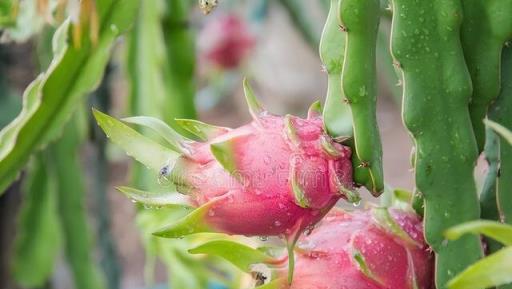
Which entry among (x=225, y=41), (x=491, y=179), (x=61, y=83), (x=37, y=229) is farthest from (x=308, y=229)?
(x=225, y=41)

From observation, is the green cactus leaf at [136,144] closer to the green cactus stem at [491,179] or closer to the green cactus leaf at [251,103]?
the green cactus leaf at [251,103]

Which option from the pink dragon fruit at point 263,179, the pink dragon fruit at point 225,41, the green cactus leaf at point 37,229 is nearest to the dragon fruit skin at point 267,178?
the pink dragon fruit at point 263,179

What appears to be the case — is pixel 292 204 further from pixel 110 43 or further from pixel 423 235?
pixel 110 43

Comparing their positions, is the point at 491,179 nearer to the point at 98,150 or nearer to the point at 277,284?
the point at 277,284

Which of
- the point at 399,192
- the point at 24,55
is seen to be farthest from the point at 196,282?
the point at 24,55

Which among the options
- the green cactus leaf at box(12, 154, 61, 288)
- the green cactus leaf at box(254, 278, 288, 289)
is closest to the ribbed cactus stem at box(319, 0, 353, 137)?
the green cactus leaf at box(254, 278, 288, 289)
